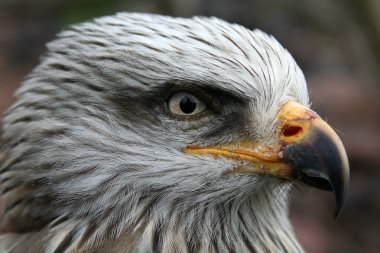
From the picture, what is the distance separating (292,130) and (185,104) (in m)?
0.39

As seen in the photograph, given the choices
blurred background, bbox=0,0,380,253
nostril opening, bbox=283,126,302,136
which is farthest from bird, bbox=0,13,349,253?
blurred background, bbox=0,0,380,253

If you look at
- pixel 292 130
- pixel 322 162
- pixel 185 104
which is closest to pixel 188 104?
pixel 185 104

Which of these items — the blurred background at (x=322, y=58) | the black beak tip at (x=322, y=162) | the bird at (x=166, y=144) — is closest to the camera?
the black beak tip at (x=322, y=162)

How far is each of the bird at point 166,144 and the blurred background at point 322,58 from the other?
77cm

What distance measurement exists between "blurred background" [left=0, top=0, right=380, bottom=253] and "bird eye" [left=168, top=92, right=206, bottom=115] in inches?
34.1

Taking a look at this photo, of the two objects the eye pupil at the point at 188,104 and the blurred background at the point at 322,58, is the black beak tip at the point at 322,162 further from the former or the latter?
the blurred background at the point at 322,58

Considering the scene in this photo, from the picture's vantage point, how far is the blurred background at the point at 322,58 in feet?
18.6

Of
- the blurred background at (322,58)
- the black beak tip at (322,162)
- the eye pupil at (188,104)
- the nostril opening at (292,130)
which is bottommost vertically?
Answer: the black beak tip at (322,162)

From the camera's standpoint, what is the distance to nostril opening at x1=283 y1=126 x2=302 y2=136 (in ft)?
9.87

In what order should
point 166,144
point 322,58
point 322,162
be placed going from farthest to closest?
1. point 322,58
2. point 166,144
3. point 322,162

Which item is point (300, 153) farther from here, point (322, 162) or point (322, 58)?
point (322, 58)

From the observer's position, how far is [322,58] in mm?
8648

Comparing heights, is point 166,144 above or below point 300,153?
above

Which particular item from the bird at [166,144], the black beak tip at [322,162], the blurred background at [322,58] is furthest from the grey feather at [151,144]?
the blurred background at [322,58]
